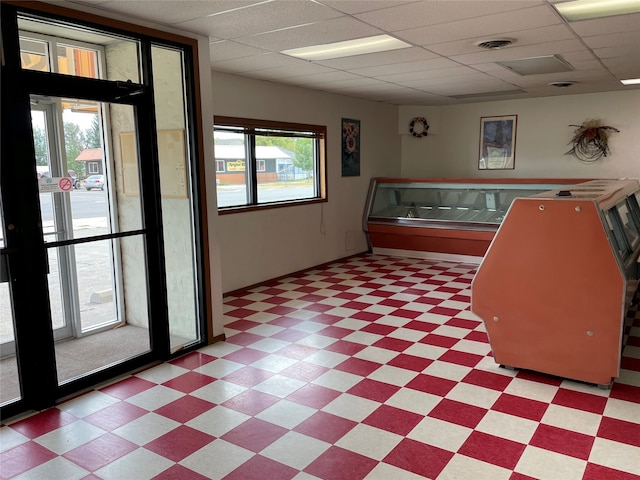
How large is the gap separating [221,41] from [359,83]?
2643 mm

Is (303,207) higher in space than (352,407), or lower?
higher

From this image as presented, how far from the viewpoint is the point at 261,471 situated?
8.41ft

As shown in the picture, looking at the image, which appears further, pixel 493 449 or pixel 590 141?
pixel 590 141

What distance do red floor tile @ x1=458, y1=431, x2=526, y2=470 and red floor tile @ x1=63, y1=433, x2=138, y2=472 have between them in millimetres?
1844

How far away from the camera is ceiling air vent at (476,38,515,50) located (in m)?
4.28

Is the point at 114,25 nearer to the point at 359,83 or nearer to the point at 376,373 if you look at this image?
the point at 376,373

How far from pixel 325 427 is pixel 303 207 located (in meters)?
4.39

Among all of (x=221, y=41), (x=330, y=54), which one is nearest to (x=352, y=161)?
(x=330, y=54)

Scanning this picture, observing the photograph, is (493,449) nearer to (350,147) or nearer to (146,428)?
(146,428)

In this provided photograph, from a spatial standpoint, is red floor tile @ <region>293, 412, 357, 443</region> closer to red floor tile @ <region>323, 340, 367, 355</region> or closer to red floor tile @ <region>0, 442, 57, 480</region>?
red floor tile @ <region>323, 340, 367, 355</region>

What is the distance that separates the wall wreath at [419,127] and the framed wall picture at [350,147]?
1.49 m

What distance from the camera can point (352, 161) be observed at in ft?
26.3

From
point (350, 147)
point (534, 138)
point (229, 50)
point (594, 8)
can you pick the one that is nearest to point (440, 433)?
point (594, 8)

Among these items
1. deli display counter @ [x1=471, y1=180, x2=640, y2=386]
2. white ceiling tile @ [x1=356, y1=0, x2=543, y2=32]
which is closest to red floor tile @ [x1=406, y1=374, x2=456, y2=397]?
deli display counter @ [x1=471, y1=180, x2=640, y2=386]
